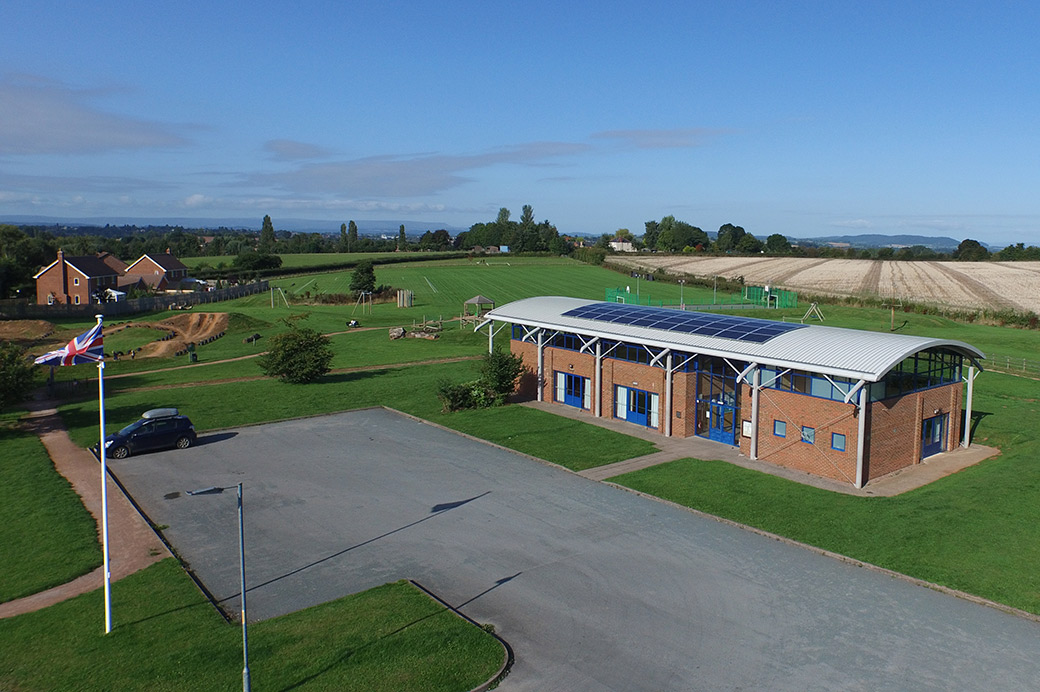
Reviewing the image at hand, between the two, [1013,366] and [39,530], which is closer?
[39,530]

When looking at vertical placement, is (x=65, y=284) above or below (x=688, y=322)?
below

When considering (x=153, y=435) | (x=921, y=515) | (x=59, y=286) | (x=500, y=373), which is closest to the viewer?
(x=921, y=515)

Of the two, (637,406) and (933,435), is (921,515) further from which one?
(637,406)

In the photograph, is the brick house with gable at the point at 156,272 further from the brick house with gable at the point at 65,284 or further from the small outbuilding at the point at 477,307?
the small outbuilding at the point at 477,307

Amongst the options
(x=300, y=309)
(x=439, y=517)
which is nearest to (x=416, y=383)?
(x=439, y=517)

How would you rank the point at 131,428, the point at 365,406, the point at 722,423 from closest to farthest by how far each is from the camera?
the point at 131,428 → the point at 722,423 → the point at 365,406

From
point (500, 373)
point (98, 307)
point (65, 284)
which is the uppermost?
point (65, 284)

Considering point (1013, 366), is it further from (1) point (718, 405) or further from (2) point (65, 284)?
(2) point (65, 284)

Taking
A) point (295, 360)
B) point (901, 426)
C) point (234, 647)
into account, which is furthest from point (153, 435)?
point (901, 426)
